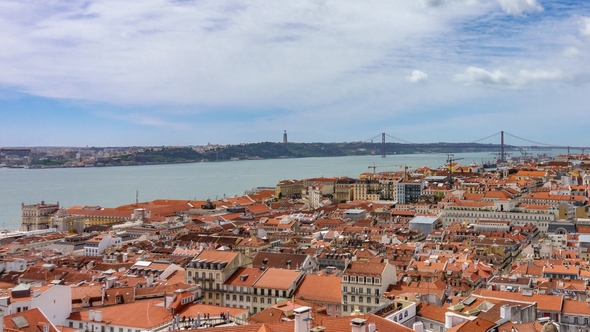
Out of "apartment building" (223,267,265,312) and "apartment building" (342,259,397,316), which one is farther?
"apartment building" (223,267,265,312)

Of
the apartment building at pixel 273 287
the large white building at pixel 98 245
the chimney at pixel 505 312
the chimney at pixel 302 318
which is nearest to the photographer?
the chimney at pixel 302 318

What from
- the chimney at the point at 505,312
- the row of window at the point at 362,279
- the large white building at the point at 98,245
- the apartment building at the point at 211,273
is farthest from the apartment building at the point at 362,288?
the large white building at the point at 98,245

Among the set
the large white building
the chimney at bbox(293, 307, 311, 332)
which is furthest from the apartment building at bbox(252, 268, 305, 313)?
the large white building

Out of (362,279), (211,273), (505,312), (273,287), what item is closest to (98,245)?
(211,273)

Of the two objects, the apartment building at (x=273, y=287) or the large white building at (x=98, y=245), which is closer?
the apartment building at (x=273, y=287)

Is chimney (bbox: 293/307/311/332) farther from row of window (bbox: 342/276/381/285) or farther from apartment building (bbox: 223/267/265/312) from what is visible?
apartment building (bbox: 223/267/265/312)

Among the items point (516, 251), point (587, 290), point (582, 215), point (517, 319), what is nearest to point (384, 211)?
point (582, 215)

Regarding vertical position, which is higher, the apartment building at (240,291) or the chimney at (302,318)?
the chimney at (302,318)

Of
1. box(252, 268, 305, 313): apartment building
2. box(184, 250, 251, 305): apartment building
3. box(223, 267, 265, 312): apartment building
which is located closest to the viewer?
box(252, 268, 305, 313): apartment building

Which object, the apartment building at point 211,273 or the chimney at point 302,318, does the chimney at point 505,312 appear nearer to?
the chimney at point 302,318
